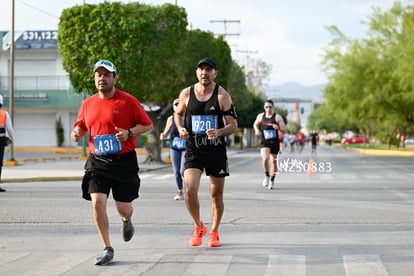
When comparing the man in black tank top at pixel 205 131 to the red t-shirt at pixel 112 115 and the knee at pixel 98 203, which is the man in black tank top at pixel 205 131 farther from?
the knee at pixel 98 203

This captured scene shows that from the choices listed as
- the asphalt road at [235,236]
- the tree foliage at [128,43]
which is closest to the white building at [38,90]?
the tree foliage at [128,43]

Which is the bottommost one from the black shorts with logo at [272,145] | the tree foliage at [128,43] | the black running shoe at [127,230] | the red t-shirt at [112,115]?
the black running shoe at [127,230]

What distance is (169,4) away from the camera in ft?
94.4

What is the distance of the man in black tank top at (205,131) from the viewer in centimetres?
792

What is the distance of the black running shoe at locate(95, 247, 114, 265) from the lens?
683cm

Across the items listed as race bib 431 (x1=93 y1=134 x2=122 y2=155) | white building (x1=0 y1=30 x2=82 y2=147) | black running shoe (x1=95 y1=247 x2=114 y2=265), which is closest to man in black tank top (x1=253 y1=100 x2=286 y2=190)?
race bib 431 (x1=93 y1=134 x2=122 y2=155)

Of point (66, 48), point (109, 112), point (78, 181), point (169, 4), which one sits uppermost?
point (169, 4)

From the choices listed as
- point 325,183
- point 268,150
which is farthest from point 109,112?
point 325,183

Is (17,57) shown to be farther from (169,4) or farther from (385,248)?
(385,248)

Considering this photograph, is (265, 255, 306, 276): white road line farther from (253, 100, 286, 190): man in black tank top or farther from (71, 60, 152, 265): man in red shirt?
(253, 100, 286, 190): man in black tank top

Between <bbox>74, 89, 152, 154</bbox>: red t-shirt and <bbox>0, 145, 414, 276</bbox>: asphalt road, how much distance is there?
Result: 125 cm

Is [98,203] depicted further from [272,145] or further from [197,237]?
[272,145]

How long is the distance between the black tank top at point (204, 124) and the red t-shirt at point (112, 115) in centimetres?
77

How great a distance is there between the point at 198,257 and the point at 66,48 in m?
22.4
